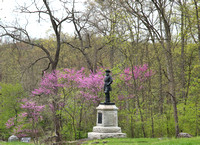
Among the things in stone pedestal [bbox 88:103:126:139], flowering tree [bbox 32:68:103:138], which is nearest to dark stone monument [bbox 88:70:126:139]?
stone pedestal [bbox 88:103:126:139]

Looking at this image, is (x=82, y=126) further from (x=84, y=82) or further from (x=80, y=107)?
(x=84, y=82)

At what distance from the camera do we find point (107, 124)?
13.6m

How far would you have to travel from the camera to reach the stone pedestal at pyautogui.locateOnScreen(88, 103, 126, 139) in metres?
13.2

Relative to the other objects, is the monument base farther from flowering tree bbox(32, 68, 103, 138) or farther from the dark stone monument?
flowering tree bbox(32, 68, 103, 138)

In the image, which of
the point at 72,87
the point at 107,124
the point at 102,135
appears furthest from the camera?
the point at 72,87

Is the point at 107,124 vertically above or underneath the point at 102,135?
above

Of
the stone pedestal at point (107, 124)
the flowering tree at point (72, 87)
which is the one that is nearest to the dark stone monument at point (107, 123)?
the stone pedestal at point (107, 124)

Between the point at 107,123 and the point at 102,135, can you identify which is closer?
the point at 102,135

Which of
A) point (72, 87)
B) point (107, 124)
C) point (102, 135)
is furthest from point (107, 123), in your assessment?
point (72, 87)

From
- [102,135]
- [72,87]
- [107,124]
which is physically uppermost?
[72,87]

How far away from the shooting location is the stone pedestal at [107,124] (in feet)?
43.4

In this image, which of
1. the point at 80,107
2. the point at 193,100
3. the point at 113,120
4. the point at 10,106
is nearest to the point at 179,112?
the point at 193,100

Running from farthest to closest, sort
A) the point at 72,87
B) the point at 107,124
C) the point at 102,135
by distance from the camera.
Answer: the point at 72,87, the point at 107,124, the point at 102,135

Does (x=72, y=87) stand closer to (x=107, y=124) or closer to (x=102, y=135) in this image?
(x=107, y=124)
